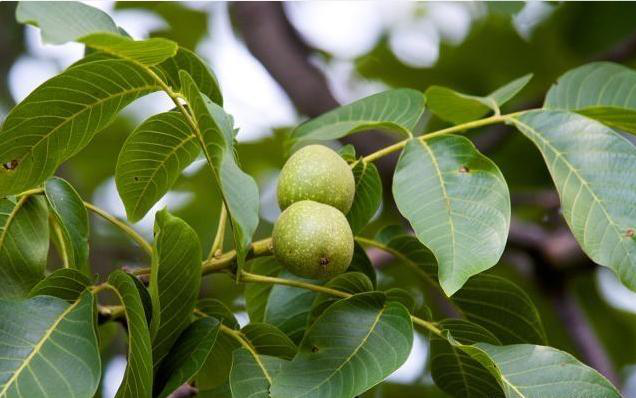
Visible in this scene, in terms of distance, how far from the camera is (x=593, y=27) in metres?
2.49

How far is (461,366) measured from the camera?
1037mm

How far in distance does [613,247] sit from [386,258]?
90 cm

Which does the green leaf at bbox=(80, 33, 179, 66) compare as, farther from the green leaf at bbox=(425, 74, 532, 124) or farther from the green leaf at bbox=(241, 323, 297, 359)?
the green leaf at bbox=(425, 74, 532, 124)

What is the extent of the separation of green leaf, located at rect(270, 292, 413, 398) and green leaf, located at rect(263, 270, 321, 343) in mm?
198

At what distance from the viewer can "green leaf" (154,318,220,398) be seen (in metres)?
0.90

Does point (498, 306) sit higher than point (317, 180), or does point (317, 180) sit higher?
point (317, 180)

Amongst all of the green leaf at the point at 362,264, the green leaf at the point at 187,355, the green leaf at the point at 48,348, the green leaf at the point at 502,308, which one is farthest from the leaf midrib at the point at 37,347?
the green leaf at the point at 502,308

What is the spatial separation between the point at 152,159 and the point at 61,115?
0.14m

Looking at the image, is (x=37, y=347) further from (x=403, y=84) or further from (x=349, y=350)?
(x=403, y=84)

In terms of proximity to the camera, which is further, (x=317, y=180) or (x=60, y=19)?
(x=317, y=180)

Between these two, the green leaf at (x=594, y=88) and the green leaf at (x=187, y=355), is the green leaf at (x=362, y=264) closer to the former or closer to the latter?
the green leaf at (x=187, y=355)

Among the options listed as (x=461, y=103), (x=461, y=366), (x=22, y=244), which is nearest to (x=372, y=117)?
(x=461, y=103)

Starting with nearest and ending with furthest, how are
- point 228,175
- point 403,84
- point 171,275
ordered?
point 228,175
point 171,275
point 403,84

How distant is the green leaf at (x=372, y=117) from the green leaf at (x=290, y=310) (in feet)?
0.65
